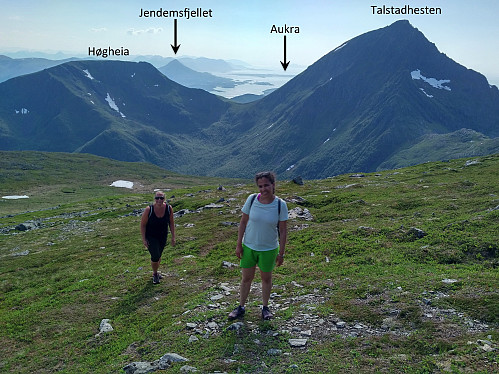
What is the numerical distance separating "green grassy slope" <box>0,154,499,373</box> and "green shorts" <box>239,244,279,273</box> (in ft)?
5.98

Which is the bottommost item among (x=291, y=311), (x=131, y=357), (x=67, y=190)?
(x=67, y=190)

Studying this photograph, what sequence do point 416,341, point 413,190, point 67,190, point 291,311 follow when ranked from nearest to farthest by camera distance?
1. point 416,341
2. point 291,311
3. point 413,190
4. point 67,190

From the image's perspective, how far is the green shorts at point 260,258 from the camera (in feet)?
32.9

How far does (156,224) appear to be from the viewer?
15.6 meters

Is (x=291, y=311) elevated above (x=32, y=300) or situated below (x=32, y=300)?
above

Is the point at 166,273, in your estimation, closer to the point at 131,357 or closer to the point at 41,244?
the point at 131,357

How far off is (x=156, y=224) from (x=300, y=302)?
307 inches

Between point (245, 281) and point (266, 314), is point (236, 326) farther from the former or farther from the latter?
point (245, 281)

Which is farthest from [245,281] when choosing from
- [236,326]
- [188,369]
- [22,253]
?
[22,253]

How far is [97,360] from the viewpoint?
34.0 feet

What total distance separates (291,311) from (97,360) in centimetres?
653

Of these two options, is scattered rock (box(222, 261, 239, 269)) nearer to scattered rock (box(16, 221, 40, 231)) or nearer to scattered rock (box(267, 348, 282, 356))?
scattered rock (box(267, 348, 282, 356))

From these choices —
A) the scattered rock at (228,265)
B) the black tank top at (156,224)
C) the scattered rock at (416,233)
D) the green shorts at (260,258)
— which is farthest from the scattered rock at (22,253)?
the scattered rock at (416,233)

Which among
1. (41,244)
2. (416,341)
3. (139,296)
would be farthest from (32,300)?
(41,244)
